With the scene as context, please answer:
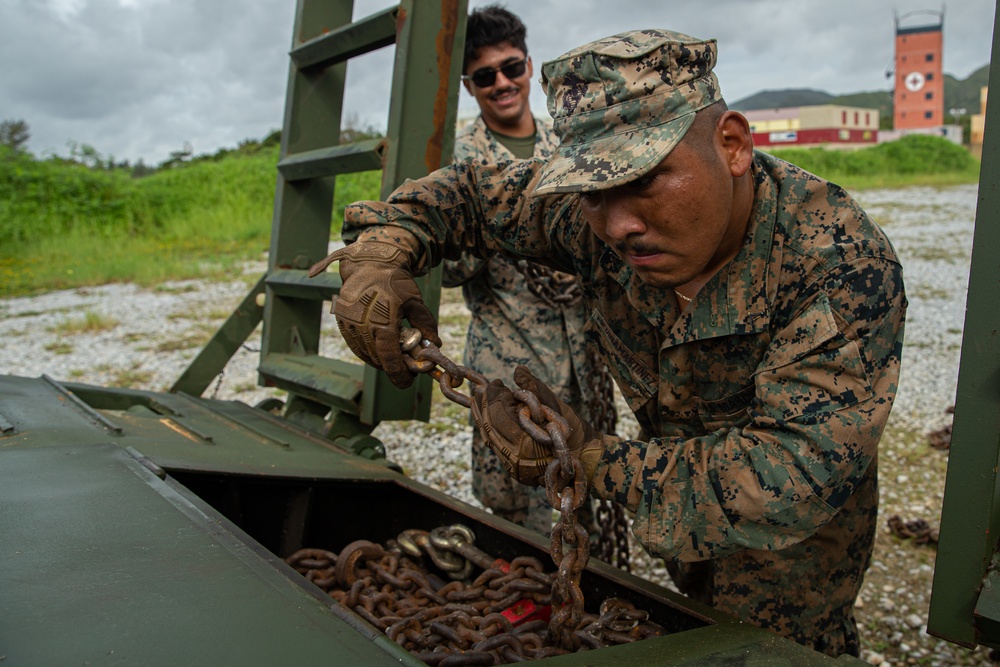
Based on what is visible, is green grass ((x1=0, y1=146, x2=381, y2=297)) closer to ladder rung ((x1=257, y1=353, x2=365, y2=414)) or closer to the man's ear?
ladder rung ((x1=257, y1=353, x2=365, y2=414))

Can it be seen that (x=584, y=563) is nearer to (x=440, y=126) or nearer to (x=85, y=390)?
(x=440, y=126)

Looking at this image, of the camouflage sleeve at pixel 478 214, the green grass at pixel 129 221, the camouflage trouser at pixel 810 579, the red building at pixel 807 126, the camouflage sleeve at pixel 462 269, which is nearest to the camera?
the camouflage trouser at pixel 810 579

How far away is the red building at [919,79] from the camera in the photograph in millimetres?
50281

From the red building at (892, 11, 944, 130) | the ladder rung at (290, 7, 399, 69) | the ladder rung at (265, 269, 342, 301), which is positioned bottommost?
the ladder rung at (265, 269, 342, 301)

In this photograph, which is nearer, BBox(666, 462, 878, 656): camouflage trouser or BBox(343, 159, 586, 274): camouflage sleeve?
BBox(666, 462, 878, 656): camouflage trouser

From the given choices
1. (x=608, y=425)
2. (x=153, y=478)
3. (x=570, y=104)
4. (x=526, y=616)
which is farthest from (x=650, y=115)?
(x=608, y=425)

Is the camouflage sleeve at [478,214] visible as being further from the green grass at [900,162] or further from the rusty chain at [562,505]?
the green grass at [900,162]

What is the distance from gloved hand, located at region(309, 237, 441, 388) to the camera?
6.50 ft

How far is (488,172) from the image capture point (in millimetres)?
2418

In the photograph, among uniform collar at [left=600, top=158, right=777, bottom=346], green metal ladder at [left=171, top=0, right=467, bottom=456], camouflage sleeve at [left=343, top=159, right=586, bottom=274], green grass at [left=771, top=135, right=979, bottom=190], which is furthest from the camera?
green grass at [left=771, top=135, right=979, bottom=190]

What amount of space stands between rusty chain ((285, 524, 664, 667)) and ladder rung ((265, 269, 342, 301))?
0.99 meters

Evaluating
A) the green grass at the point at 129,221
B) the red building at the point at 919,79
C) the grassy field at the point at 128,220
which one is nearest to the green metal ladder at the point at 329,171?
the green grass at the point at 129,221

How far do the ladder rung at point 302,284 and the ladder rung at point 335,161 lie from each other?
38 centimetres

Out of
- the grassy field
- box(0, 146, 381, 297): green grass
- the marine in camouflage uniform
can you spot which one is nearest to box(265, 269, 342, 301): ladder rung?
the marine in camouflage uniform
